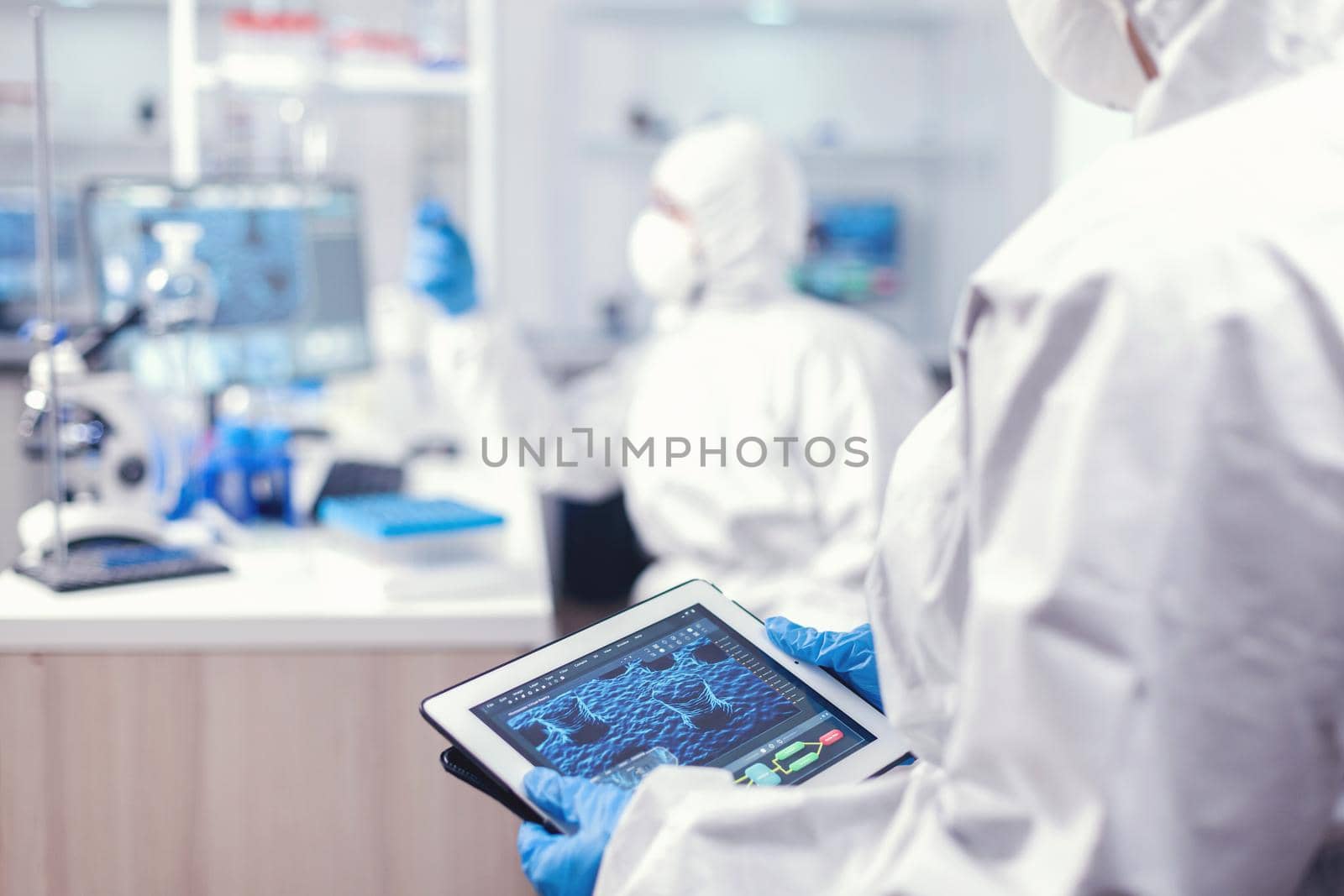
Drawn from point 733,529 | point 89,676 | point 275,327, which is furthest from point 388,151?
point 89,676

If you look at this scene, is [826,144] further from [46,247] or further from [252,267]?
[46,247]

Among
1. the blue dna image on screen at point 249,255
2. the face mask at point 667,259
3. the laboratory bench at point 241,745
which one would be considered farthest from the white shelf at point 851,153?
the laboratory bench at point 241,745

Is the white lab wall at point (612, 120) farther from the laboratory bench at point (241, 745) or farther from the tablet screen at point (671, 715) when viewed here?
the tablet screen at point (671, 715)

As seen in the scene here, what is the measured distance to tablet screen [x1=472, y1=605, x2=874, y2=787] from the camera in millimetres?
837

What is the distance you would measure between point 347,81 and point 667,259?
0.90m

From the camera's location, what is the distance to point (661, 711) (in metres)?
0.87

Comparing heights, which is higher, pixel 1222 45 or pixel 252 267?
pixel 1222 45

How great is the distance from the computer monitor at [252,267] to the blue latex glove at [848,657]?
126 cm

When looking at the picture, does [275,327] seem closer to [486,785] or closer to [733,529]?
[733,529]

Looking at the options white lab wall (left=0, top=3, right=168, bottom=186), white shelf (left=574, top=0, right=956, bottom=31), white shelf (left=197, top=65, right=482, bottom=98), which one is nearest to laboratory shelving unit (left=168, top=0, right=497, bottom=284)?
white shelf (left=197, top=65, right=482, bottom=98)

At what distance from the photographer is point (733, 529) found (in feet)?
6.72

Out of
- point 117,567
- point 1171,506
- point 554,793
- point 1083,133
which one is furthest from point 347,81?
point 1171,506

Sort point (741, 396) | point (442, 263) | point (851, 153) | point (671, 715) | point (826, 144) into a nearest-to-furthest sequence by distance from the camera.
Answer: point (671, 715) < point (741, 396) < point (442, 263) < point (851, 153) < point (826, 144)

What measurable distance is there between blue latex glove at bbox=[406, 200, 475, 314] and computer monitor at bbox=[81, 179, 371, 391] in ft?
1.03
